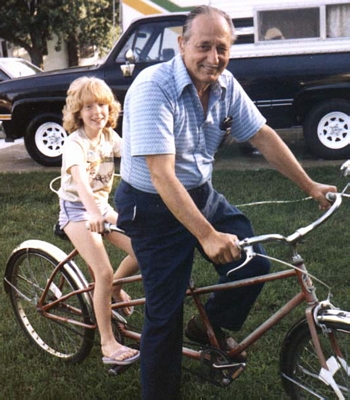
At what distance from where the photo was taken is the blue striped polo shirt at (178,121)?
287 centimetres

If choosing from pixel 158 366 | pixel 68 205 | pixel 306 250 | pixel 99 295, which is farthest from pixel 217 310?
pixel 306 250

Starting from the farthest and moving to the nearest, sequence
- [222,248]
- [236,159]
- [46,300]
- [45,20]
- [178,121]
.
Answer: [45,20] → [236,159] → [46,300] → [178,121] → [222,248]

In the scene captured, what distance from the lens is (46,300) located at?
4.25 m

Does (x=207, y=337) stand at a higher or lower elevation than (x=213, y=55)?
lower

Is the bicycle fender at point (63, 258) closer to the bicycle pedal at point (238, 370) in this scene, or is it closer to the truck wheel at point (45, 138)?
the bicycle pedal at point (238, 370)

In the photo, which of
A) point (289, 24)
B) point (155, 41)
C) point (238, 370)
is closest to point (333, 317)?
point (238, 370)

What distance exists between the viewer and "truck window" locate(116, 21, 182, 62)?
977cm

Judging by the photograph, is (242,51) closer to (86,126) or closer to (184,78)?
(86,126)

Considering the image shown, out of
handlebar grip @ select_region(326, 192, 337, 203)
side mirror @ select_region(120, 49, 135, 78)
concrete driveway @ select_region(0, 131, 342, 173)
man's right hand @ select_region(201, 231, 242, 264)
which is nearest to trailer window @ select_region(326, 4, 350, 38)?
concrete driveway @ select_region(0, 131, 342, 173)

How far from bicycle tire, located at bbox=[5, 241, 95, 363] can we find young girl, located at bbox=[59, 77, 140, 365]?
221 mm

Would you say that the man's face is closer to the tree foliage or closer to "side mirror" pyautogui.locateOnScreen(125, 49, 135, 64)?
"side mirror" pyautogui.locateOnScreen(125, 49, 135, 64)

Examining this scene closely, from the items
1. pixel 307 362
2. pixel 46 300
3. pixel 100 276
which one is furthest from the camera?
pixel 46 300

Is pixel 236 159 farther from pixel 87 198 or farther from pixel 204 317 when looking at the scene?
pixel 204 317

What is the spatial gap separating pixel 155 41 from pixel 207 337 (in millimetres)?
6886
